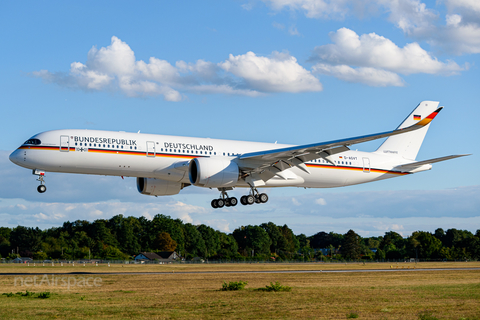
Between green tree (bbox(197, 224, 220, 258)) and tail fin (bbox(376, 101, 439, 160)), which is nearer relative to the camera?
tail fin (bbox(376, 101, 439, 160))

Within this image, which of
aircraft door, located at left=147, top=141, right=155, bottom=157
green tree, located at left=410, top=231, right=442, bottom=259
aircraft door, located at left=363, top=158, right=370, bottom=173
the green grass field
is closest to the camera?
the green grass field

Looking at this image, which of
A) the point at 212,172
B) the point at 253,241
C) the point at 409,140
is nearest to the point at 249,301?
the point at 212,172

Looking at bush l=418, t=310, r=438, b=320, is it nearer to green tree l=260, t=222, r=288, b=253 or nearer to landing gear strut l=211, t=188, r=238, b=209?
landing gear strut l=211, t=188, r=238, b=209

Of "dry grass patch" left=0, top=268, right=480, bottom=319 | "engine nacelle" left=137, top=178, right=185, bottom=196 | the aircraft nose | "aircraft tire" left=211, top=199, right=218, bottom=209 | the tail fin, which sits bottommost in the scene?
"dry grass patch" left=0, top=268, right=480, bottom=319

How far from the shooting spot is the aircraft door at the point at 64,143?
40062mm

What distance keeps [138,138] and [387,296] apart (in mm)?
22092

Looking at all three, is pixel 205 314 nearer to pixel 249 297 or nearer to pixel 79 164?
pixel 249 297

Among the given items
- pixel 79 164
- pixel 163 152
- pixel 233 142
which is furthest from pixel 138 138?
pixel 233 142

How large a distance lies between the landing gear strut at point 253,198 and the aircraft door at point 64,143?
1610cm

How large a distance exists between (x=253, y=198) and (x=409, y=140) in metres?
20.2

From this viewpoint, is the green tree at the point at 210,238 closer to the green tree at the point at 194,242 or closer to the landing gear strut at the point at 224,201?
the green tree at the point at 194,242

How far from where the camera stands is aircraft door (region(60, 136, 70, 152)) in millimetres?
40062

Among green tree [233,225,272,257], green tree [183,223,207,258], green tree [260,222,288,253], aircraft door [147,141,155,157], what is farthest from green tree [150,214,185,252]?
aircraft door [147,141,155,157]

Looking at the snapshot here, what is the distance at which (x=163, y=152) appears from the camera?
42.6 m
